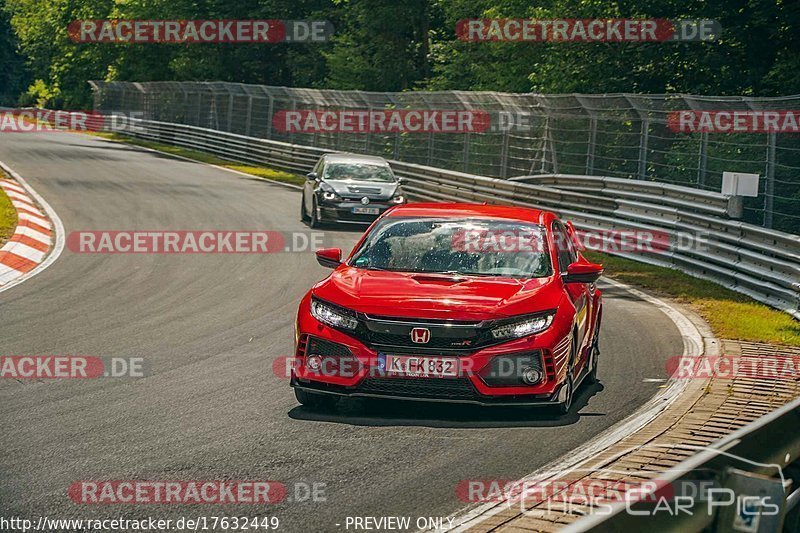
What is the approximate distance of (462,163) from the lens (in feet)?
97.9

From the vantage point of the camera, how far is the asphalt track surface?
6.64 meters

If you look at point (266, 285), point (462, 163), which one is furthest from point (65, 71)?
point (266, 285)

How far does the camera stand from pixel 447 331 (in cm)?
833

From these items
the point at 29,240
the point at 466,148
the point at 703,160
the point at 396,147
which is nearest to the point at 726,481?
the point at 703,160

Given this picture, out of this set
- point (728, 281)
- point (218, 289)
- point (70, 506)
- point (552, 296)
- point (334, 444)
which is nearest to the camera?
point (70, 506)

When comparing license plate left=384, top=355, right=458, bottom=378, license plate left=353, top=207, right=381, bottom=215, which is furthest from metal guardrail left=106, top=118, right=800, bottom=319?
license plate left=384, top=355, right=458, bottom=378

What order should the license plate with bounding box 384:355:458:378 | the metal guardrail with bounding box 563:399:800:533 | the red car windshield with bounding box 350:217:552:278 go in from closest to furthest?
the metal guardrail with bounding box 563:399:800:533 < the license plate with bounding box 384:355:458:378 < the red car windshield with bounding box 350:217:552:278

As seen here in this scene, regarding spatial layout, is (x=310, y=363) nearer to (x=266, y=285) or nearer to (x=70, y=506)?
(x=70, y=506)

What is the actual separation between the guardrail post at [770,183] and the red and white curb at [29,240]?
392 inches

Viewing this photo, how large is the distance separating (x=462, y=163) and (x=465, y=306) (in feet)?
70.8

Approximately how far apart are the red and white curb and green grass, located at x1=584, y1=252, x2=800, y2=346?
8527 millimetres

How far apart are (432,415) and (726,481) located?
4897 mm

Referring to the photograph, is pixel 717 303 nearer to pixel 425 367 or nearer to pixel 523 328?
pixel 523 328

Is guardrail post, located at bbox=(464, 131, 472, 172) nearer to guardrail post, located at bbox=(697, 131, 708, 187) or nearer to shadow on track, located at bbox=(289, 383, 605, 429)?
guardrail post, located at bbox=(697, 131, 708, 187)
